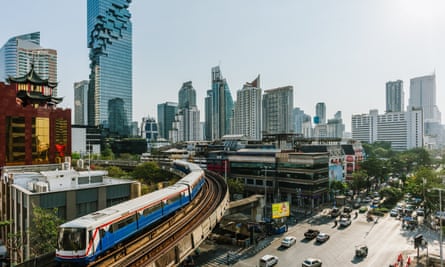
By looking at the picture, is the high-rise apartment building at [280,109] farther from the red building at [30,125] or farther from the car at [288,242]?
the car at [288,242]

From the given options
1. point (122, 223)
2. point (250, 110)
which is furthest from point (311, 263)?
point (250, 110)

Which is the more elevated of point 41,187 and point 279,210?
point 41,187

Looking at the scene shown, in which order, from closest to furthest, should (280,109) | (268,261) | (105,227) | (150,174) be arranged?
(105,227), (268,261), (150,174), (280,109)

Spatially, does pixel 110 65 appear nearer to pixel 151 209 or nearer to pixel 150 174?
pixel 150 174

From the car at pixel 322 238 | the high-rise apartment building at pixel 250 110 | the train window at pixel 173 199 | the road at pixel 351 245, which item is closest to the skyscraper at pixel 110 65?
the high-rise apartment building at pixel 250 110

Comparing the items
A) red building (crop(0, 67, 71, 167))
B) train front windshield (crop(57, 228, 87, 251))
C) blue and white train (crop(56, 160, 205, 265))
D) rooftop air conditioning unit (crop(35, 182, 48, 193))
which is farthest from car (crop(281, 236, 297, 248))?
red building (crop(0, 67, 71, 167))

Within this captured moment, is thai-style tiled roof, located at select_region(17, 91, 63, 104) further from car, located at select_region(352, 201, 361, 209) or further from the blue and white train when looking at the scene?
car, located at select_region(352, 201, 361, 209)
